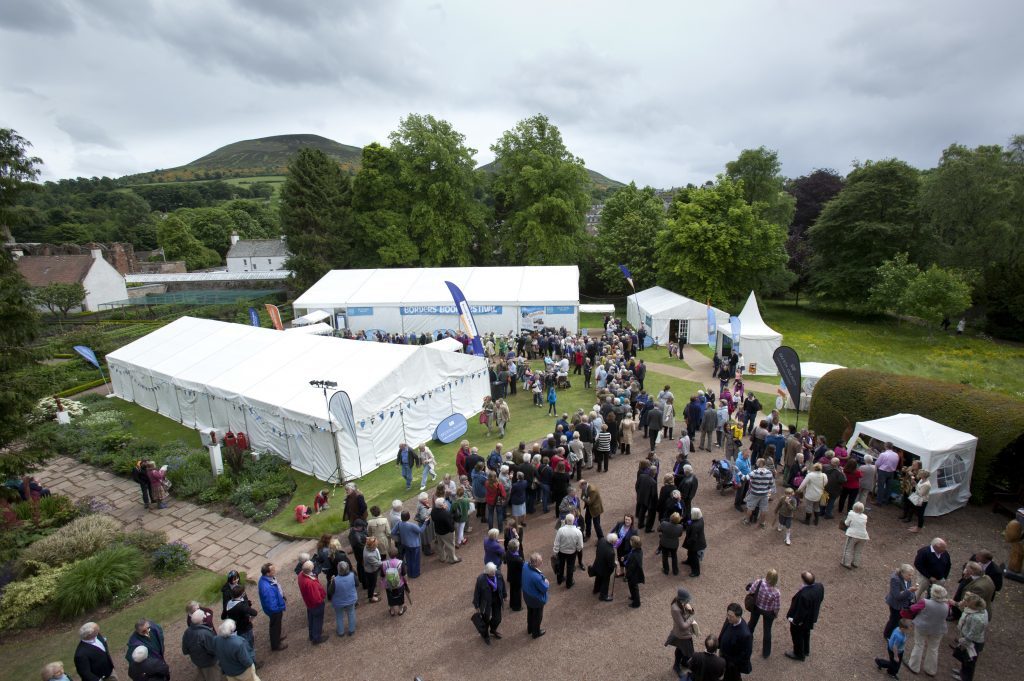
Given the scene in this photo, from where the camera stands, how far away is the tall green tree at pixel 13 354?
7.38 m

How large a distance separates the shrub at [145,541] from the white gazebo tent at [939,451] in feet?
45.9

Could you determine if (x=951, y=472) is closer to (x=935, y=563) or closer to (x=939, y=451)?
(x=939, y=451)

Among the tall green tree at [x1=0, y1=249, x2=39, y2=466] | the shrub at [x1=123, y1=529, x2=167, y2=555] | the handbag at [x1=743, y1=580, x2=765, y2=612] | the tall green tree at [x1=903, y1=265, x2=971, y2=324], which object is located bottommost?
the shrub at [x1=123, y1=529, x2=167, y2=555]

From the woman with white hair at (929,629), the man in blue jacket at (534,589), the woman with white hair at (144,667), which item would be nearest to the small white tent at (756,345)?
the woman with white hair at (929,629)

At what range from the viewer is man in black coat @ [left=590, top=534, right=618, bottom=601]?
6879mm

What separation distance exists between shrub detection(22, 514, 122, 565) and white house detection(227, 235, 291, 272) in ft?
164

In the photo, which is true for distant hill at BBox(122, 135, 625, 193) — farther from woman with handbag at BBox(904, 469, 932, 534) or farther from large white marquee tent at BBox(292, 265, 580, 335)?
woman with handbag at BBox(904, 469, 932, 534)

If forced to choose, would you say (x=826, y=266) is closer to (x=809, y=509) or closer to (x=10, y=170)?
(x=809, y=509)

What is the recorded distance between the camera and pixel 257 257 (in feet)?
184

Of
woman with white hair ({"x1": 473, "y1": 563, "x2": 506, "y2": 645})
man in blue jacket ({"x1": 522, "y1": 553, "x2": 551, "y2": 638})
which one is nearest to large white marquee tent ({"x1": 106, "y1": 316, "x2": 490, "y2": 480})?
woman with white hair ({"x1": 473, "y1": 563, "x2": 506, "y2": 645})

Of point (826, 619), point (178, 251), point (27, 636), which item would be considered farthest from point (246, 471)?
point (178, 251)

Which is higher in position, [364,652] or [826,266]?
[826,266]

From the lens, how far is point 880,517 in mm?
9172

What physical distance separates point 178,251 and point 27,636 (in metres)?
70.5
